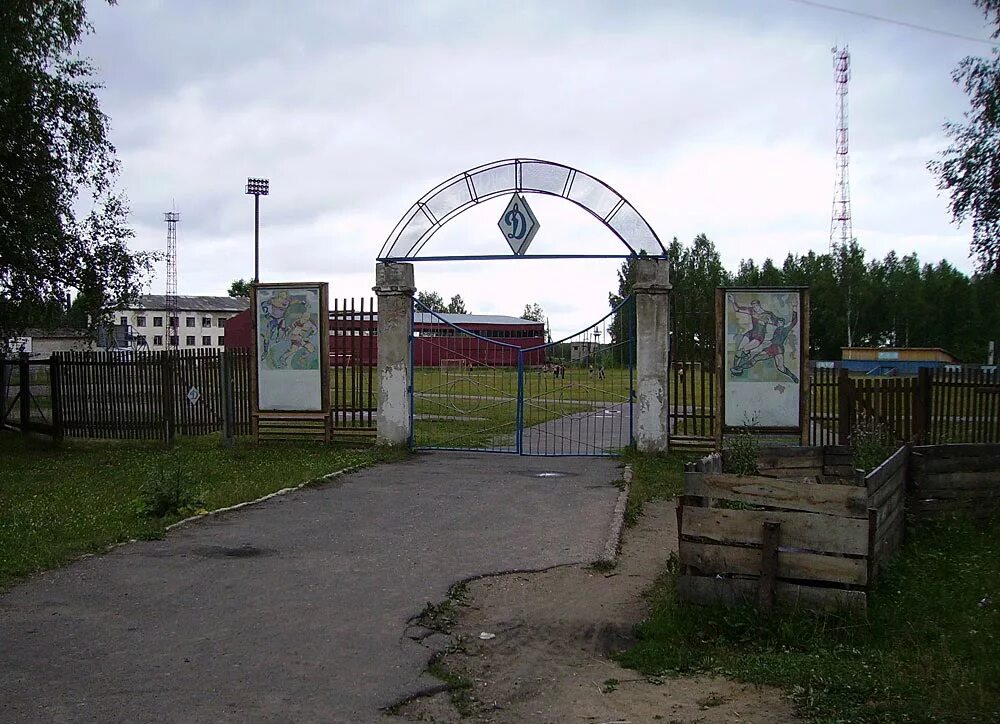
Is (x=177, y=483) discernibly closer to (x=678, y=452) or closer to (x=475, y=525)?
(x=475, y=525)

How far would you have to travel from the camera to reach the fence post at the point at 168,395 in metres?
18.6

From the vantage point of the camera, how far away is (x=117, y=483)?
45.2ft

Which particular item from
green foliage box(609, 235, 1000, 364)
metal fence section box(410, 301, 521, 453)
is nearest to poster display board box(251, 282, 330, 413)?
metal fence section box(410, 301, 521, 453)

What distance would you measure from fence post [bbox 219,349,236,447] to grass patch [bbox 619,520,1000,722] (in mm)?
12234

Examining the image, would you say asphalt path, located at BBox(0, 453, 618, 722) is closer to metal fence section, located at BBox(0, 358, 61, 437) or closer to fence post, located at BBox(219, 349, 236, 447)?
fence post, located at BBox(219, 349, 236, 447)

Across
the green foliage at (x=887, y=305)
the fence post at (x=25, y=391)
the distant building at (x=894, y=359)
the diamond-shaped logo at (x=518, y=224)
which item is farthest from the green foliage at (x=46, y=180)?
the green foliage at (x=887, y=305)

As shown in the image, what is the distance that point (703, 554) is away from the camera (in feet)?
22.6

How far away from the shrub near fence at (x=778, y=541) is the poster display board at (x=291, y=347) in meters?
11.1

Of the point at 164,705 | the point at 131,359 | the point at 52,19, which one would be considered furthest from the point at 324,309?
the point at 164,705

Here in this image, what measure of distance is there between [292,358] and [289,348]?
0.64 feet

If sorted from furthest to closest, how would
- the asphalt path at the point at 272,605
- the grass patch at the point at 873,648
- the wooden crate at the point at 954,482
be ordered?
the wooden crate at the point at 954,482
the asphalt path at the point at 272,605
the grass patch at the point at 873,648

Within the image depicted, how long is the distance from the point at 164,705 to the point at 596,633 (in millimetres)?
2996

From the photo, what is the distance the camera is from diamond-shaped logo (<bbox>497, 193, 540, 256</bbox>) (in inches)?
655

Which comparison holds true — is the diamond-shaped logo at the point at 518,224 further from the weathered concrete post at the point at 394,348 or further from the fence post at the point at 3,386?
the fence post at the point at 3,386
